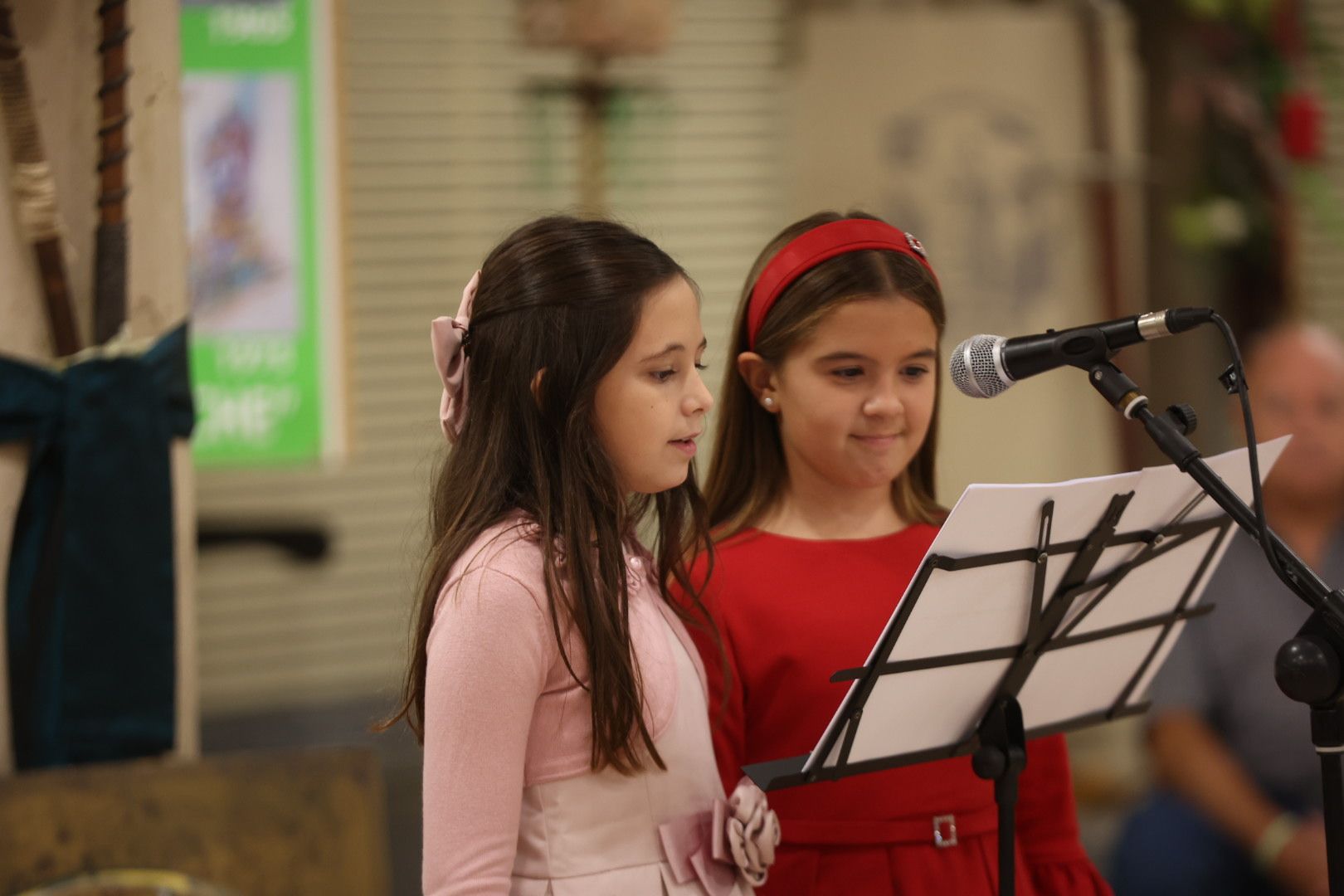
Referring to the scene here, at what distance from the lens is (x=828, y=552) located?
7.22 feet

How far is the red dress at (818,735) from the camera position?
210 centimetres

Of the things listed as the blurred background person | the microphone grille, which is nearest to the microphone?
the microphone grille

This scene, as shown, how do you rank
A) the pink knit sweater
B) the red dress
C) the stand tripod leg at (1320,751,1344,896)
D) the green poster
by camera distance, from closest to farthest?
1. the pink knit sweater
2. the stand tripod leg at (1320,751,1344,896)
3. the red dress
4. the green poster

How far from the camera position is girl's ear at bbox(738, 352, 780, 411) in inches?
87.5

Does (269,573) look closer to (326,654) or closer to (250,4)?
(326,654)

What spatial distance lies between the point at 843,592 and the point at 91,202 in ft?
5.19

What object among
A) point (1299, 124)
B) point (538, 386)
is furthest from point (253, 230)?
point (1299, 124)

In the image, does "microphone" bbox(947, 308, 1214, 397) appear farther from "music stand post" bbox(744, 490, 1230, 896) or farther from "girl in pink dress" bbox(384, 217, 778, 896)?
"girl in pink dress" bbox(384, 217, 778, 896)

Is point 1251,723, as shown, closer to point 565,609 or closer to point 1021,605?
point 1021,605

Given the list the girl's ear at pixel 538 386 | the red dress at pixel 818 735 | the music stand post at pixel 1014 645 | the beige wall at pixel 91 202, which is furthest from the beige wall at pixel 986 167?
the girl's ear at pixel 538 386

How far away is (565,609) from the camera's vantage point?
5.75 ft

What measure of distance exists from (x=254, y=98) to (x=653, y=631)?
3.08 m

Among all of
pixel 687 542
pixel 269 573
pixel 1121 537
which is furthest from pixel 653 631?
pixel 269 573

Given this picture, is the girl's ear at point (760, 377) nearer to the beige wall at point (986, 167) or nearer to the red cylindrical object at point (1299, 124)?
the beige wall at point (986, 167)
